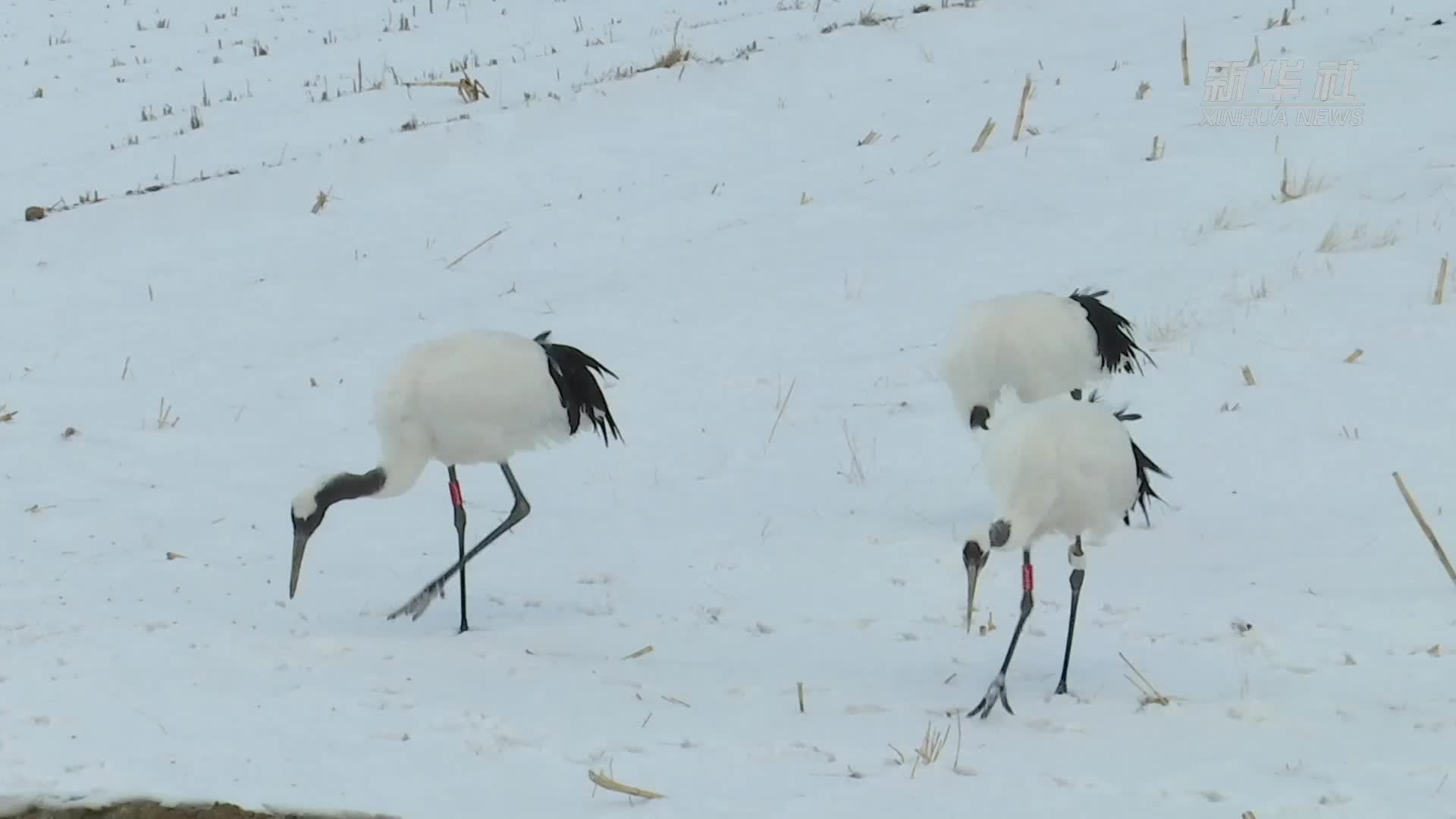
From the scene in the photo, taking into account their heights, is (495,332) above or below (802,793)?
above

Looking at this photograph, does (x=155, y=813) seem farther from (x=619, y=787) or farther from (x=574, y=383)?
(x=574, y=383)

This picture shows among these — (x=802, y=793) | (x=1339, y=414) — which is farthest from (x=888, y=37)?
(x=802, y=793)

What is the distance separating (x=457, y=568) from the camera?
6.46 m

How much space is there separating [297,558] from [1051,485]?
2781 millimetres

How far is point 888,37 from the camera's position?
15.5 meters

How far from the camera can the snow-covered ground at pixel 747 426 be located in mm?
5000

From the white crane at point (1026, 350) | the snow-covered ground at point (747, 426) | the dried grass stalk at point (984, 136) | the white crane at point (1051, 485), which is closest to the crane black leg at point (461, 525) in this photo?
the snow-covered ground at point (747, 426)

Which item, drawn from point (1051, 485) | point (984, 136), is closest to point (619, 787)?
point (1051, 485)

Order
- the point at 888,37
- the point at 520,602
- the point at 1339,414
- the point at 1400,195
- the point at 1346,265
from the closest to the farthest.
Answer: the point at 520,602 → the point at 1339,414 → the point at 1346,265 → the point at 1400,195 → the point at 888,37

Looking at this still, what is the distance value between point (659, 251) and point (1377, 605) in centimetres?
618

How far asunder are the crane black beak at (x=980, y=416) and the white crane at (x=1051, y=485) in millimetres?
1689

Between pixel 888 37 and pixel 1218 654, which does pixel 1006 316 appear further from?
pixel 888 37

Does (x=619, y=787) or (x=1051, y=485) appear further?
(x=1051, y=485)

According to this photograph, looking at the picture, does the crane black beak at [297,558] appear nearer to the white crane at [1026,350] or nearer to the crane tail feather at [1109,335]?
the white crane at [1026,350]
